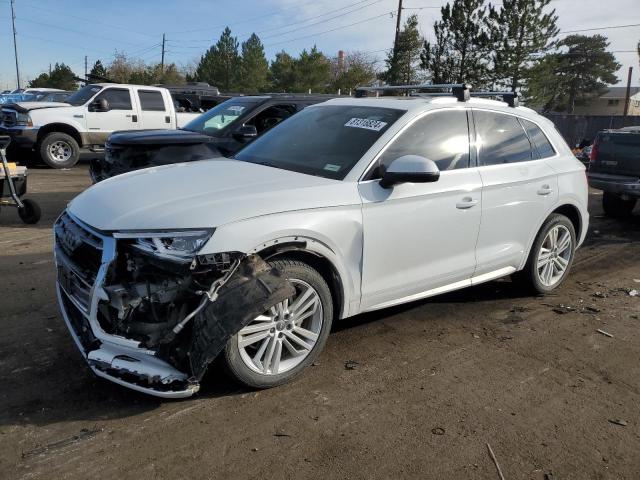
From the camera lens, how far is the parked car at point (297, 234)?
300 centimetres

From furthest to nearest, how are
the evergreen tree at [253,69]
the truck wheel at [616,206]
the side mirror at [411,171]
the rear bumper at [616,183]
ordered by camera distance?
the evergreen tree at [253,69], the truck wheel at [616,206], the rear bumper at [616,183], the side mirror at [411,171]

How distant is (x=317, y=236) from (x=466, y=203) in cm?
145

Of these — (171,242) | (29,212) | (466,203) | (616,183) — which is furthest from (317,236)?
(616,183)

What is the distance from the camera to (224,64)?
178ft

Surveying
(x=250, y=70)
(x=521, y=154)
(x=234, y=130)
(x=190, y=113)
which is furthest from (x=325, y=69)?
(x=521, y=154)

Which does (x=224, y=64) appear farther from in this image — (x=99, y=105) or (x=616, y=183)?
(x=616, y=183)

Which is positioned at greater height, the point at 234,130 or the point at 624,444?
the point at 234,130

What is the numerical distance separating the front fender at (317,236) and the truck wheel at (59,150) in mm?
11892

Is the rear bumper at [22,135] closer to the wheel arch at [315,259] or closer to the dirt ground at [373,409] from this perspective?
the dirt ground at [373,409]

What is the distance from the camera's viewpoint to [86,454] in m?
2.77

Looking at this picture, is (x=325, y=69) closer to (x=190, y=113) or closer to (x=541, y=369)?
(x=190, y=113)

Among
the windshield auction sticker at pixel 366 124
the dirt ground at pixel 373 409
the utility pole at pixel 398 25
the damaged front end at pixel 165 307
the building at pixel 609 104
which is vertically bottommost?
the dirt ground at pixel 373 409

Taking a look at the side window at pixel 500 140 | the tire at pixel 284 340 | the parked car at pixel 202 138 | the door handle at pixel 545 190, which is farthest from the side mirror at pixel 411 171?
the parked car at pixel 202 138

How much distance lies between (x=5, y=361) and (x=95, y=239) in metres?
1.22
